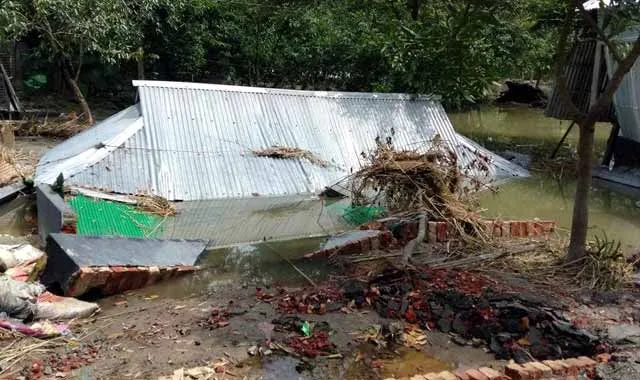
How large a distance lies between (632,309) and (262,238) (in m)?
4.09

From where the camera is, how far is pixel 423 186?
740cm

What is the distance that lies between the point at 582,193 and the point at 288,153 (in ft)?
16.4

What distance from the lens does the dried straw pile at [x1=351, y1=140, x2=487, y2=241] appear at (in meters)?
7.17

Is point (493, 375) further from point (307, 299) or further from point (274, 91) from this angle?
point (274, 91)

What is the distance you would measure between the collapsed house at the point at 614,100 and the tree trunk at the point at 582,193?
5.20 metres

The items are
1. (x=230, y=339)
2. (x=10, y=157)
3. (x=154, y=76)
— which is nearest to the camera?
(x=230, y=339)

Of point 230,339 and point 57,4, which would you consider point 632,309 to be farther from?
point 57,4

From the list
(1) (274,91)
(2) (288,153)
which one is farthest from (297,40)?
(2) (288,153)

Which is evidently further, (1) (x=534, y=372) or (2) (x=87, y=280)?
(2) (x=87, y=280)

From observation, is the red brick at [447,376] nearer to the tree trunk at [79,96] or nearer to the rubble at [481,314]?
the rubble at [481,314]

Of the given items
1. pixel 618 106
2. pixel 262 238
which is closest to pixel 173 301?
pixel 262 238

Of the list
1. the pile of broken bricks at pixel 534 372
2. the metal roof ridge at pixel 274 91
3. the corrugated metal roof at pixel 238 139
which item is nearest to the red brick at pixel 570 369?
the pile of broken bricks at pixel 534 372

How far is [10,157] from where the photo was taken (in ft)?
32.1

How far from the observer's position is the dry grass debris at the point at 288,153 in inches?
381
